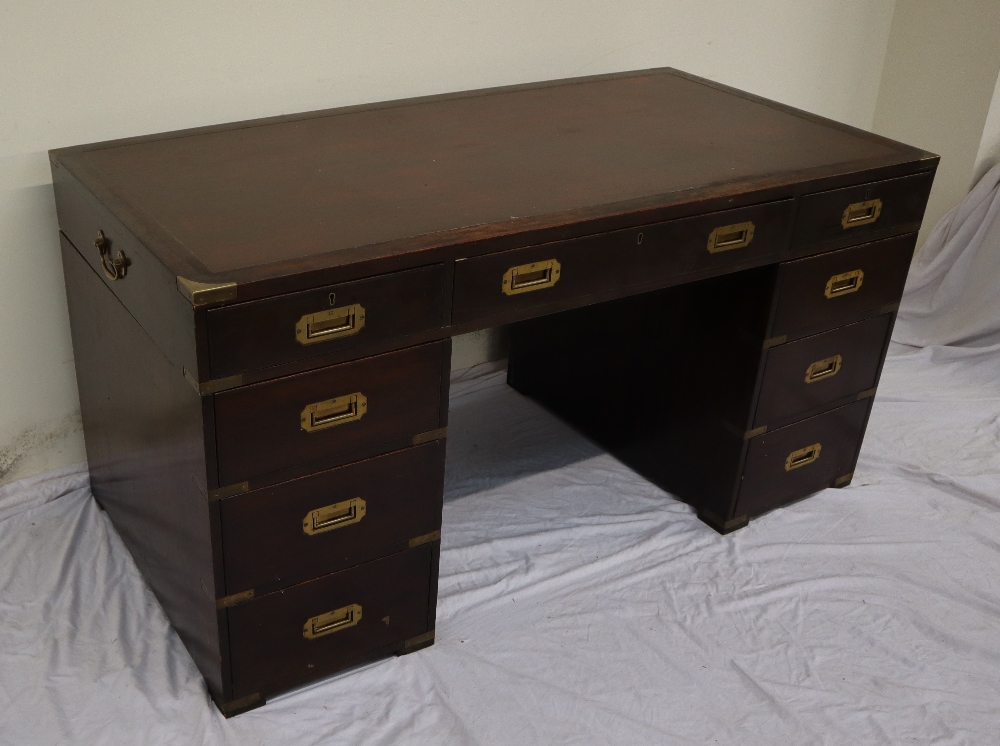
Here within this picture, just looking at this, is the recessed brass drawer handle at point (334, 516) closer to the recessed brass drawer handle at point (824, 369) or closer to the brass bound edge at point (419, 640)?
the brass bound edge at point (419, 640)

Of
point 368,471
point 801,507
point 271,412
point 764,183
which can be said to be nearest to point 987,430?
point 801,507


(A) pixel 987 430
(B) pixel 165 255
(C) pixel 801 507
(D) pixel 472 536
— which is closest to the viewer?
(B) pixel 165 255

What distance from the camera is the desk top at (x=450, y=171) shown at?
1.50m

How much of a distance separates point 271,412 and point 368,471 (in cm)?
20

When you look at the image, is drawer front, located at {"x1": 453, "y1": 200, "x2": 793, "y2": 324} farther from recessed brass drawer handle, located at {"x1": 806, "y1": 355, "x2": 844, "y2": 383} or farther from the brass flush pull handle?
the brass flush pull handle

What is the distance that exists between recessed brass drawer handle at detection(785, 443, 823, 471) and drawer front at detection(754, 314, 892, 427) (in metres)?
0.10

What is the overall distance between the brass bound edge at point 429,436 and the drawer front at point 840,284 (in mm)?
659

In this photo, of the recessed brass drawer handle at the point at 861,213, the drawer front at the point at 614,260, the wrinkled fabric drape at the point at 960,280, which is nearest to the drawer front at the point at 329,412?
the drawer front at the point at 614,260

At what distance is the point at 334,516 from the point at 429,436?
7.0 inches

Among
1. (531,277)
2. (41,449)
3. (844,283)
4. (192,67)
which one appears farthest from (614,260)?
(41,449)

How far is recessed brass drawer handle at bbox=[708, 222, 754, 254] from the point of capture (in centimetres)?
177

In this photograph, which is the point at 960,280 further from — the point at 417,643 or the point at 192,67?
the point at 192,67

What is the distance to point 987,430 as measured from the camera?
101 inches

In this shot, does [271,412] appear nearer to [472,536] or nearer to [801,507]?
[472,536]
